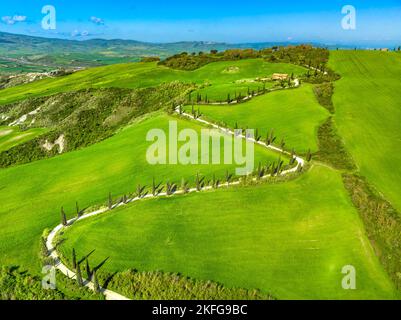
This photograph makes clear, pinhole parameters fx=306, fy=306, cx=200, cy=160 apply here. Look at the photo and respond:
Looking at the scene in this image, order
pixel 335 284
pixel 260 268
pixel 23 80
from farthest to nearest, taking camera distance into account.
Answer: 1. pixel 23 80
2. pixel 260 268
3. pixel 335 284

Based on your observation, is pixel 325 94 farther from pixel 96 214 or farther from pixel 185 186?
pixel 96 214

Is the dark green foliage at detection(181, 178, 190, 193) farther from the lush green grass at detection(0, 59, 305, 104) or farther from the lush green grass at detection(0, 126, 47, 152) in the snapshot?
the lush green grass at detection(0, 59, 305, 104)

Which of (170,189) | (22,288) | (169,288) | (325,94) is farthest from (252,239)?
(325,94)

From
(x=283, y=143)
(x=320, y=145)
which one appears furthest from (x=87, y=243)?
(x=320, y=145)

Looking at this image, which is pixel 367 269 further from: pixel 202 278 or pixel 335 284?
pixel 202 278

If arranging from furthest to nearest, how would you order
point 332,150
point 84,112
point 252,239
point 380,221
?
point 84,112 < point 332,150 < point 380,221 < point 252,239

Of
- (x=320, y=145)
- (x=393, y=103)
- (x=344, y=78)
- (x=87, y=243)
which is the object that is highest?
(x=344, y=78)

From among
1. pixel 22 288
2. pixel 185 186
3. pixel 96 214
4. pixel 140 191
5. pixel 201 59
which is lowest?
pixel 22 288
